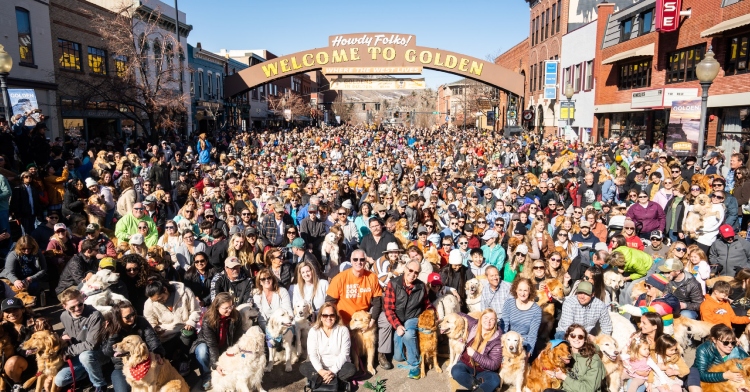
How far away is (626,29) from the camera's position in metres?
22.9

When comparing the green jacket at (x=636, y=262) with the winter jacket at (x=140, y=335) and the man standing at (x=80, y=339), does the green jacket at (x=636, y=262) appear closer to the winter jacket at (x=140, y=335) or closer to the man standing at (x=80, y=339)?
the winter jacket at (x=140, y=335)

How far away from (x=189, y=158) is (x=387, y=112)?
102 meters

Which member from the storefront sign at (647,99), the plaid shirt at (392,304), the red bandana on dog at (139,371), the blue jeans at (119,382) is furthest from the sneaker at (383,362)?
the storefront sign at (647,99)

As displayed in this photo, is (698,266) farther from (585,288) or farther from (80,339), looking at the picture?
(80,339)

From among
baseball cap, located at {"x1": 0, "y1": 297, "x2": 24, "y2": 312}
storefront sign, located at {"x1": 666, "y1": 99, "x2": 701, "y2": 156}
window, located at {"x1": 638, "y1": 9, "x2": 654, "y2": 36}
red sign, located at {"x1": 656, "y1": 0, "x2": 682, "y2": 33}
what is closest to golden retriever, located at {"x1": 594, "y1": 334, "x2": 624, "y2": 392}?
baseball cap, located at {"x1": 0, "y1": 297, "x2": 24, "y2": 312}

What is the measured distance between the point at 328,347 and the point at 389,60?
18.4m

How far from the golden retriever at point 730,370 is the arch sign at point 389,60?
18447mm

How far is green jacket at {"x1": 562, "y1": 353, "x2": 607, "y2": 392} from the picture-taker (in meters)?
4.52

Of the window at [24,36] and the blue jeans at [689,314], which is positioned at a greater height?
the window at [24,36]

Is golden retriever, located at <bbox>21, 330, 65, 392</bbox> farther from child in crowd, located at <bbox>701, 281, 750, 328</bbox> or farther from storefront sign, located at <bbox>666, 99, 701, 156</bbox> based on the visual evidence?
storefront sign, located at <bbox>666, 99, 701, 156</bbox>

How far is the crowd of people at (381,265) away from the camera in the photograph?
16.1ft

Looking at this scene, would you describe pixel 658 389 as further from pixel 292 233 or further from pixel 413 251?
pixel 292 233

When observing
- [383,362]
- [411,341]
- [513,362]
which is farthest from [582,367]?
[383,362]

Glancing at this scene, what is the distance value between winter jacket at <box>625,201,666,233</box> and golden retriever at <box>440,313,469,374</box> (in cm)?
492
